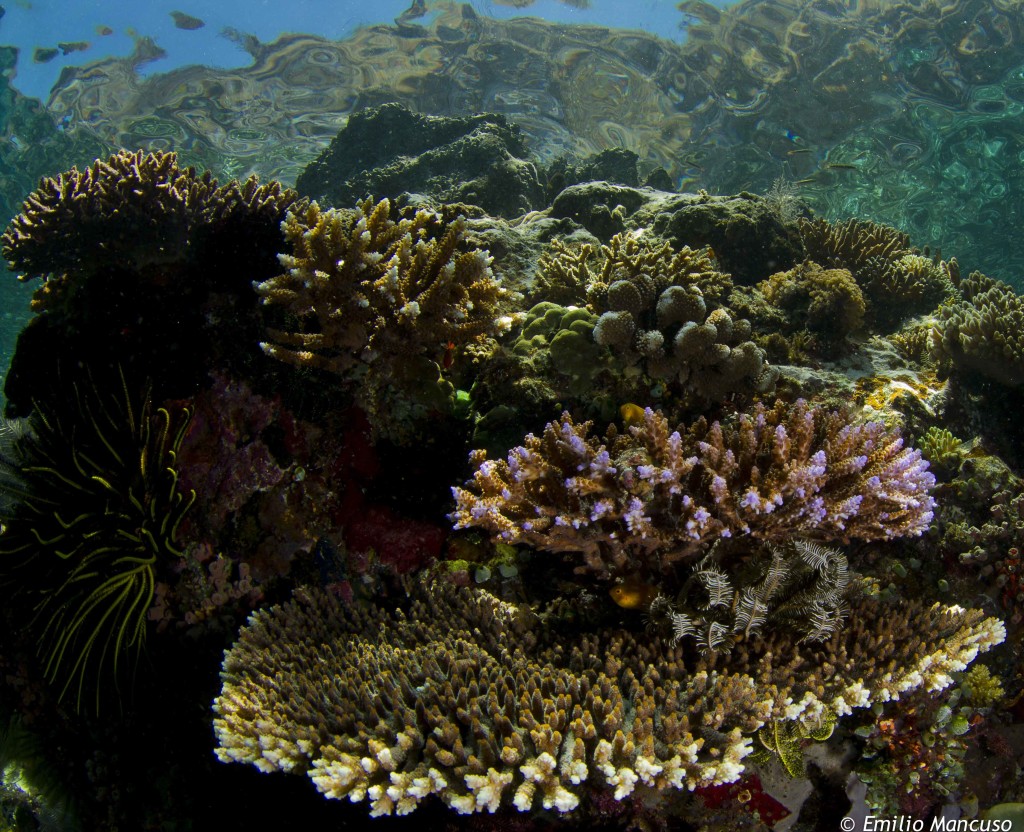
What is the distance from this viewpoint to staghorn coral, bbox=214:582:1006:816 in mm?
2496

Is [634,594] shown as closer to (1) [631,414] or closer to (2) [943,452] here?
(1) [631,414]

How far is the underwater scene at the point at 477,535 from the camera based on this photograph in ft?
9.32

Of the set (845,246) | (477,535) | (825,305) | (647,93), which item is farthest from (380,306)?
(647,93)

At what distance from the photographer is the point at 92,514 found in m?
3.03

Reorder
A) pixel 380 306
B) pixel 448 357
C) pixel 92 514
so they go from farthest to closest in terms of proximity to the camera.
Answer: pixel 448 357
pixel 380 306
pixel 92 514

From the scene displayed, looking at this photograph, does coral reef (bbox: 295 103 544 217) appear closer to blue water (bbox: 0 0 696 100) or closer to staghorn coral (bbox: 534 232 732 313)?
blue water (bbox: 0 0 696 100)

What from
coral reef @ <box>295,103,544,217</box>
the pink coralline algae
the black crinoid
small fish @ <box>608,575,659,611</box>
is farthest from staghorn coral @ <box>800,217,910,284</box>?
the black crinoid

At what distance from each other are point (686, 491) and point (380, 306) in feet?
7.34

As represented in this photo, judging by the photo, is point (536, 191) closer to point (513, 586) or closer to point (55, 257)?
point (55, 257)

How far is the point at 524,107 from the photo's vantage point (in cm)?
2270

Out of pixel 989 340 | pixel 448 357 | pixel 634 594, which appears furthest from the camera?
pixel 989 340

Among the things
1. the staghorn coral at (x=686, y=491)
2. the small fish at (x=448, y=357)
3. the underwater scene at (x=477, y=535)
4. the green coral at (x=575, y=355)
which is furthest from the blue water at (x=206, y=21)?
the staghorn coral at (x=686, y=491)

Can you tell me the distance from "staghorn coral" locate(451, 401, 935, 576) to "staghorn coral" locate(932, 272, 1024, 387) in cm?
218

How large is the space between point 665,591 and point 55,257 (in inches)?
206
